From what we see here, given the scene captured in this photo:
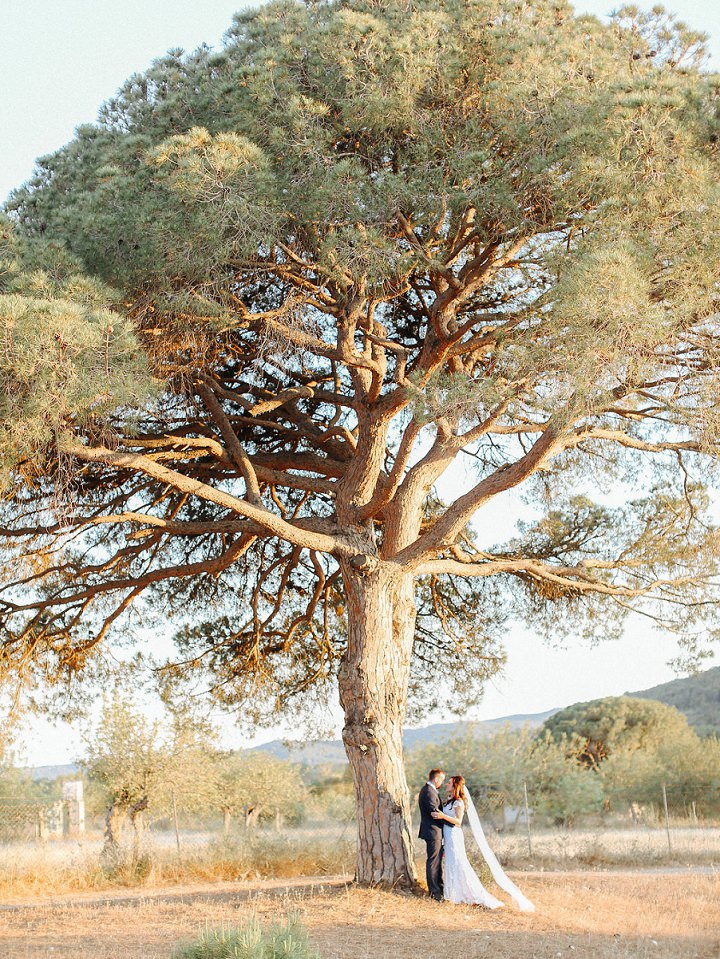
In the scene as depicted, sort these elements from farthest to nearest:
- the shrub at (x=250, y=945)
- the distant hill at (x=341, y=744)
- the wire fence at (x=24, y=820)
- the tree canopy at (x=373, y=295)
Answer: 1. the distant hill at (x=341, y=744)
2. the wire fence at (x=24, y=820)
3. the tree canopy at (x=373, y=295)
4. the shrub at (x=250, y=945)

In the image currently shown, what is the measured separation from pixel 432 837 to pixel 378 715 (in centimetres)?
127

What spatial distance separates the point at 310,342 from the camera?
30.6 ft

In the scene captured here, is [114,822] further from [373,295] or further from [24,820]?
[373,295]

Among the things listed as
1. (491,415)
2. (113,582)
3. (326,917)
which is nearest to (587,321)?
(491,415)

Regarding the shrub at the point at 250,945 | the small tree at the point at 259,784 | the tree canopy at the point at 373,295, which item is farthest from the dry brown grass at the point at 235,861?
the small tree at the point at 259,784

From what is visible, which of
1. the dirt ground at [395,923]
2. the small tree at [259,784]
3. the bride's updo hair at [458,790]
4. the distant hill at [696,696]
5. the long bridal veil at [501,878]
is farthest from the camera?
the distant hill at [696,696]

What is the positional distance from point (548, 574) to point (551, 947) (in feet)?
15.3

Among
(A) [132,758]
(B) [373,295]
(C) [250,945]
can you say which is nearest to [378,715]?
(B) [373,295]

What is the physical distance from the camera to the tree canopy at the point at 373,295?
8.07 meters

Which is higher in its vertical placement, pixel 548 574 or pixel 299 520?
pixel 299 520

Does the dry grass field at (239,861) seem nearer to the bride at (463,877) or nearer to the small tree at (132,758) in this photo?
the small tree at (132,758)

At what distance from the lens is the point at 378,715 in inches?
389

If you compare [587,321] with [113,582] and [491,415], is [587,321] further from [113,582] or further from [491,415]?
[113,582]

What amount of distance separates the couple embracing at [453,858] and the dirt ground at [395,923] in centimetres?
22
